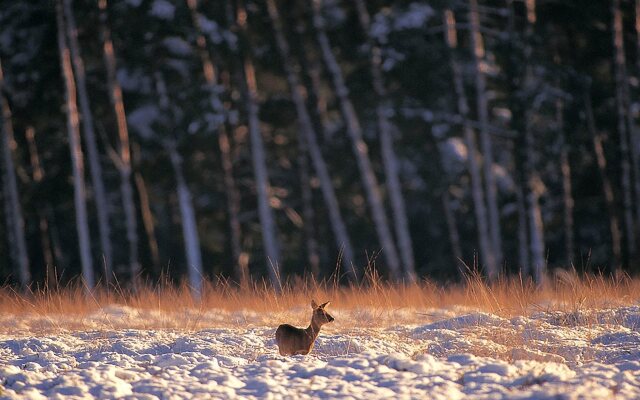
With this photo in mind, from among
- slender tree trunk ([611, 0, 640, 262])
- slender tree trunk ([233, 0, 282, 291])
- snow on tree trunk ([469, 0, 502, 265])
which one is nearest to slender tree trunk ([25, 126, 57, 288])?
slender tree trunk ([233, 0, 282, 291])

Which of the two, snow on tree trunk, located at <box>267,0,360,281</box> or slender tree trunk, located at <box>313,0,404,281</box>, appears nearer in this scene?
slender tree trunk, located at <box>313,0,404,281</box>

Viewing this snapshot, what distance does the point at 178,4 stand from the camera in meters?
19.3

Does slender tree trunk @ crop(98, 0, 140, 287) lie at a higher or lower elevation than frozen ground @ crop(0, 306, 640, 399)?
higher

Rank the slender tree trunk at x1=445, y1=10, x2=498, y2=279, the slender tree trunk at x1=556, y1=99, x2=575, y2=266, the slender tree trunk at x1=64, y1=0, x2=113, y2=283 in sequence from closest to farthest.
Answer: the slender tree trunk at x1=64, y1=0, x2=113, y2=283
the slender tree trunk at x1=445, y1=10, x2=498, y2=279
the slender tree trunk at x1=556, y1=99, x2=575, y2=266

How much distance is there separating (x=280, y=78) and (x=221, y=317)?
13.4m

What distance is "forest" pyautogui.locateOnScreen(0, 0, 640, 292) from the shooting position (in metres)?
19.0

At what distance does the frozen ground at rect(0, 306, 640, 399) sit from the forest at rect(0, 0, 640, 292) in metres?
7.10

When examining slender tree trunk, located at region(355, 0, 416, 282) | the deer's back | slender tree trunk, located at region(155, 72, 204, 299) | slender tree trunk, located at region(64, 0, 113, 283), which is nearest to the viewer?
the deer's back

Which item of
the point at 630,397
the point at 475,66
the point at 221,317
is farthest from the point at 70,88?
the point at 630,397

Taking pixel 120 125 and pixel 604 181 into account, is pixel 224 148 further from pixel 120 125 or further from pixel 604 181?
pixel 604 181

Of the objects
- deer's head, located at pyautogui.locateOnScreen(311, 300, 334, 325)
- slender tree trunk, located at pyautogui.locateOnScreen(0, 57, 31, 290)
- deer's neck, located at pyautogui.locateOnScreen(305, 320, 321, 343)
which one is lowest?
deer's neck, located at pyautogui.locateOnScreen(305, 320, 321, 343)

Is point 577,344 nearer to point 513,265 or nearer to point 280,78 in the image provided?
point 280,78

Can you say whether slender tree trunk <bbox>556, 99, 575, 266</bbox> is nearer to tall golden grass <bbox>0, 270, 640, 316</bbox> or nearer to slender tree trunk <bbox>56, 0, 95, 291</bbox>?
tall golden grass <bbox>0, 270, 640, 316</bbox>

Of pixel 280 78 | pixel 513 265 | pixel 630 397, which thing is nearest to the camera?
pixel 630 397
